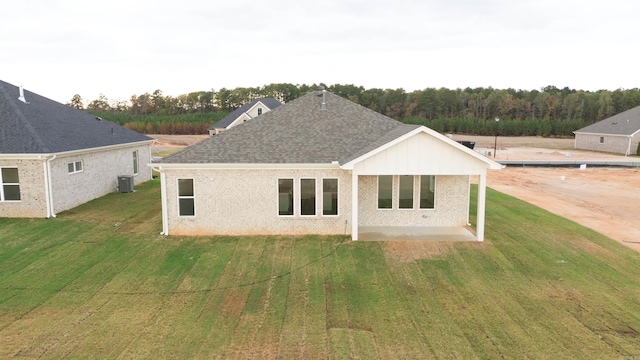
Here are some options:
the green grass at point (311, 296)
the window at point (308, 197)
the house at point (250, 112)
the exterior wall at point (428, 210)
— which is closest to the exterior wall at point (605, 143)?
the house at point (250, 112)

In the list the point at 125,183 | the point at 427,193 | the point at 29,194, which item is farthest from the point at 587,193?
the point at 29,194

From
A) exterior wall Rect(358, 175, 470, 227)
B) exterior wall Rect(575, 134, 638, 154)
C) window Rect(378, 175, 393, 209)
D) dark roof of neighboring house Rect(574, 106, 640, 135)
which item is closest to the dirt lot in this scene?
exterior wall Rect(358, 175, 470, 227)

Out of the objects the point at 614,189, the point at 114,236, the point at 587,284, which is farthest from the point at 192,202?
the point at 614,189

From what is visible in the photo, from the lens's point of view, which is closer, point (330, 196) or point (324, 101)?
point (330, 196)

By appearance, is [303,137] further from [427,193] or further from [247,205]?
[427,193]

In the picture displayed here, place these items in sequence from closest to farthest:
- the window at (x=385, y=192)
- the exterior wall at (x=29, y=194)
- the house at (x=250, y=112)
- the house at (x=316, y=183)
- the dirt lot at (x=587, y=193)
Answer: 1. the house at (x=316, y=183)
2. the window at (x=385, y=192)
3. the exterior wall at (x=29, y=194)
4. the dirt lot at (x=587, y=193)
5. the house at (x=250, y=112)

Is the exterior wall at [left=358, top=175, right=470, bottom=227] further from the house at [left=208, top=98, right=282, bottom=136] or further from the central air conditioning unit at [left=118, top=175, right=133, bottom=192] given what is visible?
the house at [left=208, top=98, right=282, bottom=136]

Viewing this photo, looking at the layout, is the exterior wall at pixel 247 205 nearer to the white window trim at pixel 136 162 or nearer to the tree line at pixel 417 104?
the white window trim at pixel 136 162
